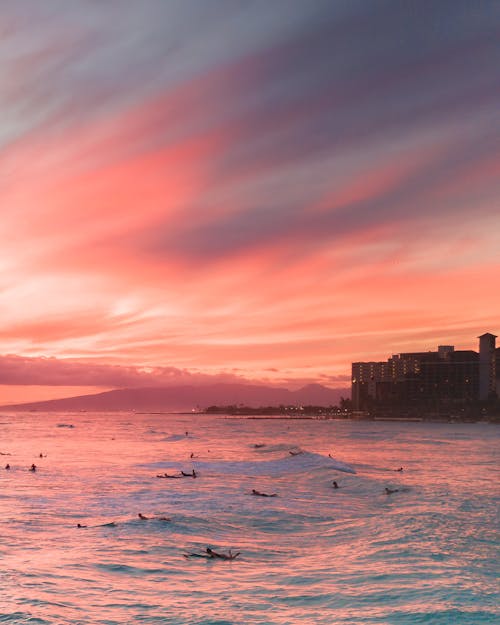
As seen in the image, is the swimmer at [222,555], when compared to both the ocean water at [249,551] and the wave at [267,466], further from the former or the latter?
the wave at [267,466]

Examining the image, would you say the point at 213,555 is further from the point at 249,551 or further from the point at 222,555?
the point at 249,551

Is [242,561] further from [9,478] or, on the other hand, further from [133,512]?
[9,478]

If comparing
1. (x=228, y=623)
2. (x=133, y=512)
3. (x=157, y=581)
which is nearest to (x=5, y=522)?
(x=133, y=512)

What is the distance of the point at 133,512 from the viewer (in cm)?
4162

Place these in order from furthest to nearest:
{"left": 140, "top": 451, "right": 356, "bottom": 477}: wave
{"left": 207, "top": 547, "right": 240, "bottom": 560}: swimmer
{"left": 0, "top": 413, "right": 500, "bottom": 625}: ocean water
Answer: {"left": 140, "top": 451, "right": 356, "bottom": 477}: wave
{"left": 207, "top": 547, "right": 240, "bottom": 560}: swimmer
{"left": 0, "top": 413, "right": 500, "bottom": 625}: ocean water

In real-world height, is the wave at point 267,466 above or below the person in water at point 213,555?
below

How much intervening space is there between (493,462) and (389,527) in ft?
184

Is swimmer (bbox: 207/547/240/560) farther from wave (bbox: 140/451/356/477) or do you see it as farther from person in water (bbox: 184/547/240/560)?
wave (bbox: 140/451/356/477)

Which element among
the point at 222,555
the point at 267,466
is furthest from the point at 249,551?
the point at 267,466

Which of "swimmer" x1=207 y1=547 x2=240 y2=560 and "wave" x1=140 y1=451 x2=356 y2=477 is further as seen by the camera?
"wave" x1=140 y1=451 x2=356 y2=477

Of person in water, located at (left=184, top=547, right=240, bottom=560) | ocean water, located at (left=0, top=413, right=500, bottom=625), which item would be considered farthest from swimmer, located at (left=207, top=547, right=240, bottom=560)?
ocean water, located at (left=0, top=413, right=500, bottom=625)

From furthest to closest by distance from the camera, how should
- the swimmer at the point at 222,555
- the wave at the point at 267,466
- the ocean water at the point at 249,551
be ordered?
the wave at the point at 267,466 < the swimmer at the point at 222,555 < the ocean water at the point at 249,551

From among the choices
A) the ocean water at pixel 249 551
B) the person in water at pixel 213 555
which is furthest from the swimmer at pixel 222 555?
the ocean water at pixel 249 551

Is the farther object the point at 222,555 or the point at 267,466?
the point at 267,466
